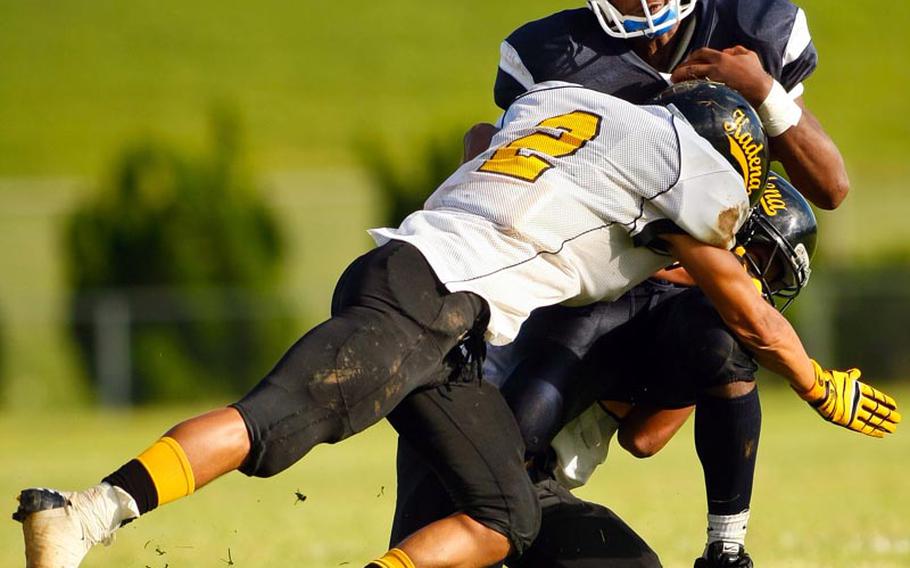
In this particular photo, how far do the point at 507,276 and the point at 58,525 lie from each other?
1138mm

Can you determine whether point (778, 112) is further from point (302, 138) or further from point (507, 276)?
point (302, 138)

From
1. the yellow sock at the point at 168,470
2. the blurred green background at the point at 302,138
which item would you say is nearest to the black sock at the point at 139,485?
the yellow sock at the point at 168,470

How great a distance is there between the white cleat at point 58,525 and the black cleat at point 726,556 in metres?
→ 1.70

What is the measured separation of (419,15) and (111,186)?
87.5 feet

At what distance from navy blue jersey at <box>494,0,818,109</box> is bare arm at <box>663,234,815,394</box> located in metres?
0.70

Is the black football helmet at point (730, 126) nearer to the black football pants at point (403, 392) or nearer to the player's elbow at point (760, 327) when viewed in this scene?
the player's elbow at point (760, 327)

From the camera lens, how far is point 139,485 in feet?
10.1

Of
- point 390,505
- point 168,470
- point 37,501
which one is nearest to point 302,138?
point 390,505

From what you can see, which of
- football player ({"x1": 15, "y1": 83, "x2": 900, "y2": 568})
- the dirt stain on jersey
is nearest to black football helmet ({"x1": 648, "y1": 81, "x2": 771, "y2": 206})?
football player ({"x1": 15, "y1": 83, "x2": 900, "y2": 568})

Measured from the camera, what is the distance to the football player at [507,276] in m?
3.32

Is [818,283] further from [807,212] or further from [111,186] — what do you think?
[807,212]

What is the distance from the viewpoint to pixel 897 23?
40.9 meters

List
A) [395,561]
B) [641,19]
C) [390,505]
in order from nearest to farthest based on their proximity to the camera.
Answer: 1. [395,561]
2. [641,19]
3. [390,505]

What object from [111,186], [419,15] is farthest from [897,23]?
[111,186]
